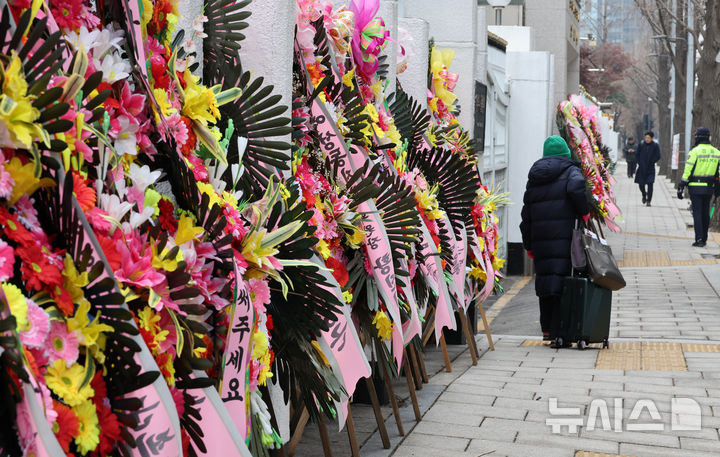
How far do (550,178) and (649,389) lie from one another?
2061 millimetres

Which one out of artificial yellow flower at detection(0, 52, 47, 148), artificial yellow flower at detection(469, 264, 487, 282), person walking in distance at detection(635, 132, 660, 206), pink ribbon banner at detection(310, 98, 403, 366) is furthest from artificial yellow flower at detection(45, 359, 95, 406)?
person walking in distance at detection(635, 132, 660, 206)

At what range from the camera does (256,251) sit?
2727 millimetres

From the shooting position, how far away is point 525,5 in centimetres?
2230

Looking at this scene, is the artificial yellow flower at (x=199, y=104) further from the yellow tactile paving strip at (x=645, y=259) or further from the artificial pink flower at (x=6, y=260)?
the yellow tactile paving strip at (x=645, y=259)

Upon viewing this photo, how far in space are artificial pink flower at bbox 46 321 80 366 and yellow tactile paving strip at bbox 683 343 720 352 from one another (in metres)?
6.09

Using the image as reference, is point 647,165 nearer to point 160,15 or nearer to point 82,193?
point 160,15

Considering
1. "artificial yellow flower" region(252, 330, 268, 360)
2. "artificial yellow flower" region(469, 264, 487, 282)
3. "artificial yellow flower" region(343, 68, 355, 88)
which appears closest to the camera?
"artificial yellow flower" region(252, 330, 268, 360)

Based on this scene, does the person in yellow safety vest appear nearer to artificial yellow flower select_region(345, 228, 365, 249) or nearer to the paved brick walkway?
the paved brick walkway

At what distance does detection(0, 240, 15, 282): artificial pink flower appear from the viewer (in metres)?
1.80

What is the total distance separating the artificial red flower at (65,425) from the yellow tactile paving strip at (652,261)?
1155cm

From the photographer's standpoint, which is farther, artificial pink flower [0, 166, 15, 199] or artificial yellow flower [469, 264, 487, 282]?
artificial yellow flower [469, 264, 487, 282]

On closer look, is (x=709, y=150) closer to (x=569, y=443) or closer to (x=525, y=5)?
(x=525, y=5)

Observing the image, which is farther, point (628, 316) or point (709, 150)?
point (709, 150)

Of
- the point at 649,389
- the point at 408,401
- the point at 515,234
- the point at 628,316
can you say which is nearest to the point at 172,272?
the point at 408,401
